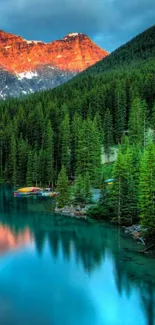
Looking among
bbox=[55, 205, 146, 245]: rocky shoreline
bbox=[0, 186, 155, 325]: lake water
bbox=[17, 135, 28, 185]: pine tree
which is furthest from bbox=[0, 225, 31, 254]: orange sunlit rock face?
bbox=[17, 135, 28, 185]: pine tree

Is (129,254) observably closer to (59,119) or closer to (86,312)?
(86,312)

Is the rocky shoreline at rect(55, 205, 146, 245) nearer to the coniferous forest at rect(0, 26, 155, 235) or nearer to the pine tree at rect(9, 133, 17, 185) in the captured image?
the coniferous forest at rect(0, 26, 155, 235)

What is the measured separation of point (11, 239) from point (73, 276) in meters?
15.3

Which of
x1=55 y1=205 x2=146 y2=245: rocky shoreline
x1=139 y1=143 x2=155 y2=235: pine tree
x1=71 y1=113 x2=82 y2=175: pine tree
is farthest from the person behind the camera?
x1=71 y1=113 x2=82 y2=175: pine tree

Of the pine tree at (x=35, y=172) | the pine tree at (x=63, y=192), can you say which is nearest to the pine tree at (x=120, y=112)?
the pine tree at (x=35, y=172)

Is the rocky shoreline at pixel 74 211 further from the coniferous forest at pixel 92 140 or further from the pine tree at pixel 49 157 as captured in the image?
the pine tree at pixel 49 157

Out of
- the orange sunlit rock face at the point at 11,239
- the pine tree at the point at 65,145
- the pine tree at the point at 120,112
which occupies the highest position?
the pine tree at the point at 120,112

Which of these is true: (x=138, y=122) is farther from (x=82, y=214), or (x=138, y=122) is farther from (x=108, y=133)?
(x=82, y=214)

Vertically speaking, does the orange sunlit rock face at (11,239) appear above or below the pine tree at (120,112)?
below

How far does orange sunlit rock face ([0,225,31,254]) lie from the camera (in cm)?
4744

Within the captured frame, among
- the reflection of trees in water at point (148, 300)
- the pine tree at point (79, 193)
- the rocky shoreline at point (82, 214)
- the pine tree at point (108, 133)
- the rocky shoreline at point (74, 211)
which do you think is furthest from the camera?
the pine tree at point (108, 133)

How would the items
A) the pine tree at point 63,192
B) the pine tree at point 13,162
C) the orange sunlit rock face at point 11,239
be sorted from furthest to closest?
the pine tree at point 13,162 < the pine tree at point 63,192 < the orange sunlit rock face at point 11,239

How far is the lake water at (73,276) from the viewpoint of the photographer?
30.2m

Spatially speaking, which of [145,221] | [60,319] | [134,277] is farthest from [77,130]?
[60,319]
